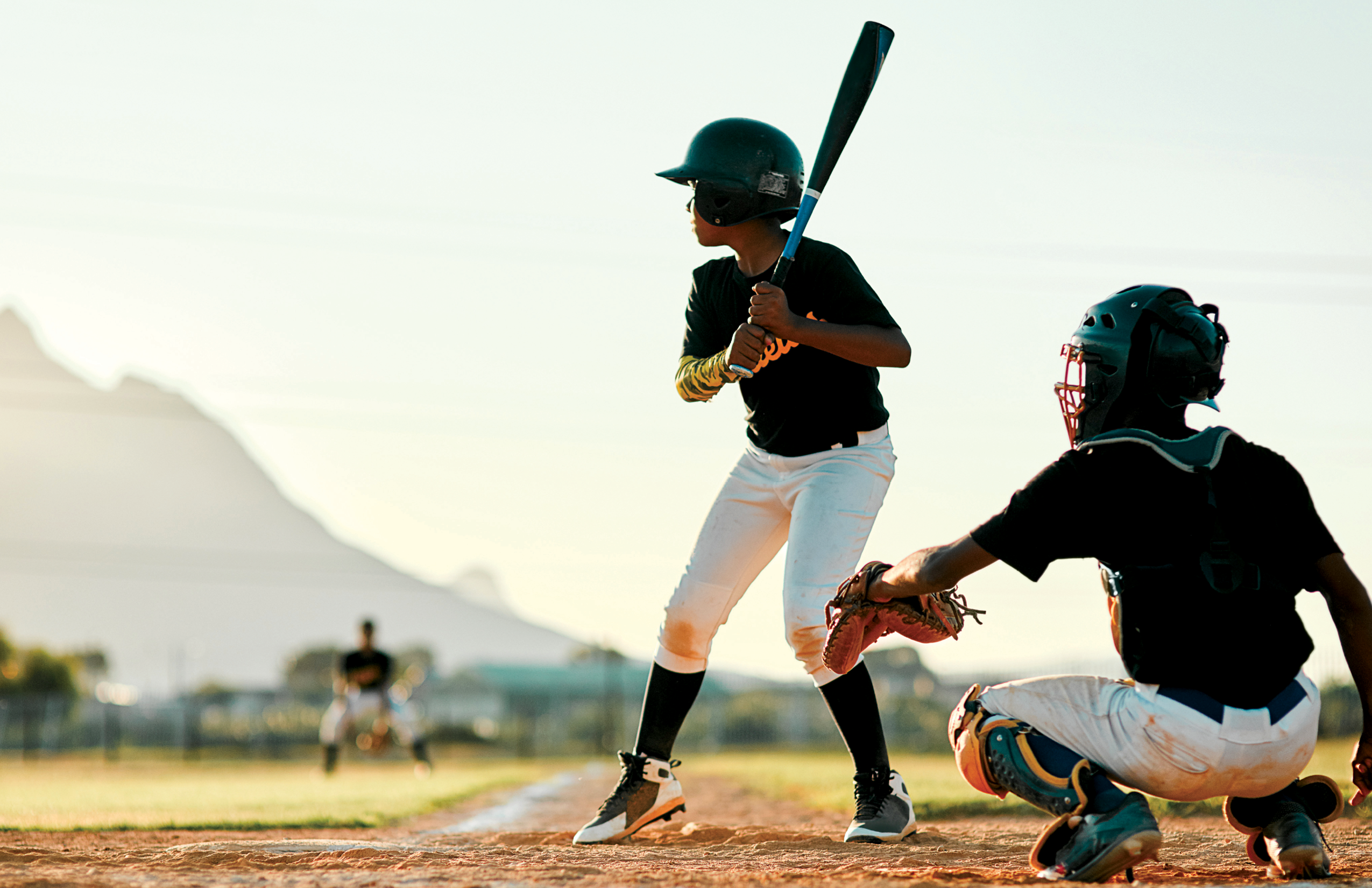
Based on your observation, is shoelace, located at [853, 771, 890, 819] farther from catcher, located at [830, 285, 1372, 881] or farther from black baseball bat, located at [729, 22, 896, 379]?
black baseball bat, located at [729, 22, 896, 379]

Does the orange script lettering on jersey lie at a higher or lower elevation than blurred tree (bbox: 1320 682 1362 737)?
higher

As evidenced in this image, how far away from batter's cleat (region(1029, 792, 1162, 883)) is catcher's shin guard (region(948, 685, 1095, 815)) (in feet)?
0.18

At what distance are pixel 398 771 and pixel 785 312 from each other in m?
18.9

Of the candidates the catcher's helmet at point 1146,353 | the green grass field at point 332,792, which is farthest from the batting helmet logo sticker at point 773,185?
the green grass field at point 332,792

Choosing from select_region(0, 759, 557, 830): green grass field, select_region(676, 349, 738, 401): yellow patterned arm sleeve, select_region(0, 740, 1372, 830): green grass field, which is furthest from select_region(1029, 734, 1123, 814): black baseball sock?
select_region(0, 759, 557, 830): green grass field

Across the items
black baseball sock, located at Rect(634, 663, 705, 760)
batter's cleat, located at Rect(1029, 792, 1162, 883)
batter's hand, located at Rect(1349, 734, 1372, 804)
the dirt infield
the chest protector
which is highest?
the chest protector

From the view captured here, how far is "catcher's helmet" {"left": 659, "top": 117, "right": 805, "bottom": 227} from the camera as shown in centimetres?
501

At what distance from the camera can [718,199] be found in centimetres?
503

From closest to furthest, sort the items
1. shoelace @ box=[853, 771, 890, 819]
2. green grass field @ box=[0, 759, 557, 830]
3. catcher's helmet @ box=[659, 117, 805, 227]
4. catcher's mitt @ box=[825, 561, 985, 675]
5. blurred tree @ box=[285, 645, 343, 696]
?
catcher's mitt @ box=[825, 561, 985, 675], shoelace @ box=[853, 771, 890, 819], catcher's helmet @ box=[659, 117, 805, 227], green grass field @ box=[0, 759, 557, 830], blurred tree @ box=[285, 645, 343, 696]

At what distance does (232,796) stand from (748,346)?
8.68 metres

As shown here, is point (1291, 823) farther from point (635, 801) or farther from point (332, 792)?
point (332, 792)

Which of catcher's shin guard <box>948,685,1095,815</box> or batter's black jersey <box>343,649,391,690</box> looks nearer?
catcher's shin guard <box>948,685,1095,815</box>

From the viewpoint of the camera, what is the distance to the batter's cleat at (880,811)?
15.6 ft

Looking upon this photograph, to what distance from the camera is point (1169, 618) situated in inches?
127
